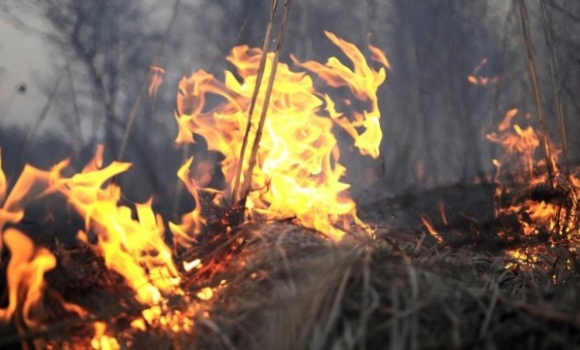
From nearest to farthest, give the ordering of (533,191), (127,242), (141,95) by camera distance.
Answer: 1. (127,242)
2. (141,95)
3. (533,191)

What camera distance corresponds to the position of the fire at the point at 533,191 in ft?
10.8

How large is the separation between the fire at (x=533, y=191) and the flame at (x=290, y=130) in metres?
1.00

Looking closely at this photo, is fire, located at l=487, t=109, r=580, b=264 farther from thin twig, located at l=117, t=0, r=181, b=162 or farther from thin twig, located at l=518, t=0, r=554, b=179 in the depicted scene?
thin twig, located at l=117, t=0, r=181, b=162

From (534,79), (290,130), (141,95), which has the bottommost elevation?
(290,130)

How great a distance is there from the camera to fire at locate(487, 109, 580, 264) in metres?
3.29

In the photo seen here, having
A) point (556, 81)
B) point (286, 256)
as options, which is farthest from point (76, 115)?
point (556, 81)

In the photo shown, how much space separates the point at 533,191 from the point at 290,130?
1875mm

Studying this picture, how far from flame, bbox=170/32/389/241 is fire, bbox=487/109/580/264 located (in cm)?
100

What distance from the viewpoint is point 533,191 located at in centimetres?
Answer: 360

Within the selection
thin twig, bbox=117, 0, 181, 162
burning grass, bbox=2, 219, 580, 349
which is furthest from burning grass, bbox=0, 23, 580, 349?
thin twig, bbox=117, 0, 181, 162

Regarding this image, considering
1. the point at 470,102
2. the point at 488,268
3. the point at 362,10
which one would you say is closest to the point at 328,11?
the point at 362,10

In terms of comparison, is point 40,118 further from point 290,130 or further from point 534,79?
point 534,79

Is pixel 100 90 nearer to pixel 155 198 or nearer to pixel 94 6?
pixel 94 6

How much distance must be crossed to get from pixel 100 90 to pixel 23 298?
1535 millimetres
